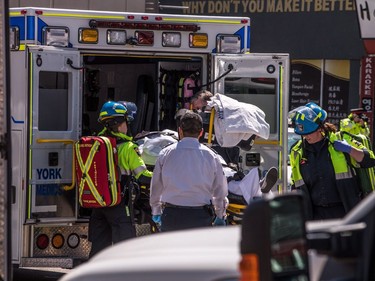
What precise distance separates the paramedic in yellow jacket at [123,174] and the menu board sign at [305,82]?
1473 cm

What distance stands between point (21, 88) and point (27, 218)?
116 cm

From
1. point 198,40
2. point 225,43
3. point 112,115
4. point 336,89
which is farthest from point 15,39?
point 336,89

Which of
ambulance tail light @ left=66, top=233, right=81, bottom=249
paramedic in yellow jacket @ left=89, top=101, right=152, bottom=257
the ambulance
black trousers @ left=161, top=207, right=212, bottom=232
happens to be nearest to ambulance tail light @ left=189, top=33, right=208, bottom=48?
the ambulance

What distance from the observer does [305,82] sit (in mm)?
24141

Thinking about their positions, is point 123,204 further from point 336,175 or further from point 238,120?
point 336,175

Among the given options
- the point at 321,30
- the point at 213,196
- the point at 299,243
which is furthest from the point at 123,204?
the point at 321,30

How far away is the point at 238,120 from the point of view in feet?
32.6

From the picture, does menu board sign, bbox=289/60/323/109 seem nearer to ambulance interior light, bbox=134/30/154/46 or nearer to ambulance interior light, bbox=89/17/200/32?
ambulance interior light, bbox=89/17/200/32

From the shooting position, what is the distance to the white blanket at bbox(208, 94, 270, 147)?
993 centimetres

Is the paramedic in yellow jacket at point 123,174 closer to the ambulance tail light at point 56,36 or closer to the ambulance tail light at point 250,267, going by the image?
the ambulance tail light at point 56,36

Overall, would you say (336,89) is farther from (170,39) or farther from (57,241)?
(57,241)

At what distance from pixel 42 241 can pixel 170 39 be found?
2.27 metres

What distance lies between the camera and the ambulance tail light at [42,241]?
981cm

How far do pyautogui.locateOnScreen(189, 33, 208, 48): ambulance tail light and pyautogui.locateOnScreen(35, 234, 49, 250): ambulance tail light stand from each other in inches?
90.7
